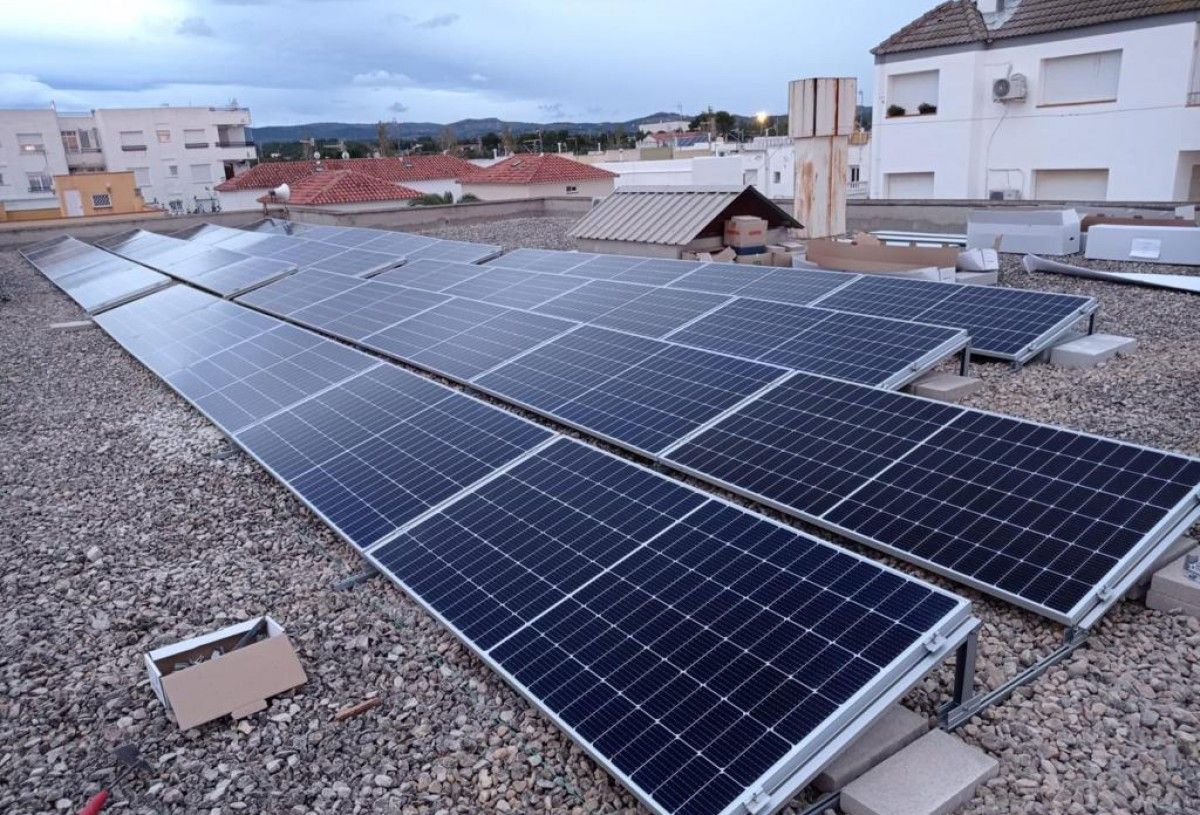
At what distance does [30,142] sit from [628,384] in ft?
297

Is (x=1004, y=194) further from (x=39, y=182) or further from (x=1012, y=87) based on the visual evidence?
(x=39, y=182)

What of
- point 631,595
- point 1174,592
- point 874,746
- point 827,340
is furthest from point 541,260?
point 874,746

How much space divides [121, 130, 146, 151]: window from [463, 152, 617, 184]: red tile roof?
179 ft

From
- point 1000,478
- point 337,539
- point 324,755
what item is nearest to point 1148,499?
point 1000,478

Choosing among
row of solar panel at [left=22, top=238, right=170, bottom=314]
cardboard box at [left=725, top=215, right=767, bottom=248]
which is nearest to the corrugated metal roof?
cardboard box at [left=725, top=215, right=767, bottom=248]

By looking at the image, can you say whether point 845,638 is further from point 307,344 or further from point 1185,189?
point 1185,189

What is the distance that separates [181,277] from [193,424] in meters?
13.9

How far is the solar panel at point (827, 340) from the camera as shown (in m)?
10.5

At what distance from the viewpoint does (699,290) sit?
14898 millimetres

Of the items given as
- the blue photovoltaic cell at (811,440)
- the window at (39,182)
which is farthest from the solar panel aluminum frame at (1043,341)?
the window at (39,182)

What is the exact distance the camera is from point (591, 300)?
1498 cm

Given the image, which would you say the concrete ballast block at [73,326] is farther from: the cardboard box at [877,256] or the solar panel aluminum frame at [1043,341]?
the solar panel aluminum frame at [1043,341]

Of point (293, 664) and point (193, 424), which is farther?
point (193, 424)

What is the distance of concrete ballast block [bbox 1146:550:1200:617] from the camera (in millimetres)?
6300
